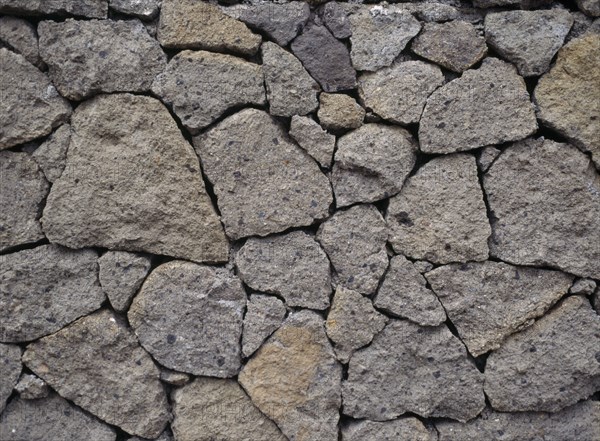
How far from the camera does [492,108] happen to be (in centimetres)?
212

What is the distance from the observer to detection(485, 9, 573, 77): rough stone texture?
83.6 inches

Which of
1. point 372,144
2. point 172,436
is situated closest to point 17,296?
point 172,436

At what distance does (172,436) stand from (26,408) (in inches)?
20.2

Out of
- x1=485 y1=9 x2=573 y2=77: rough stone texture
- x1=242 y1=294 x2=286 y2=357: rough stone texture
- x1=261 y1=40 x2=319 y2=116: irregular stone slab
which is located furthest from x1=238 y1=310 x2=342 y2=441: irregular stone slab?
x1=485 y1=9 x2=573 y2=77: rough stone texture

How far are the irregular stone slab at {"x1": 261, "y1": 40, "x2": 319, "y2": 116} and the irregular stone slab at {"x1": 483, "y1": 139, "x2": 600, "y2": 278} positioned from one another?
696 millimetres

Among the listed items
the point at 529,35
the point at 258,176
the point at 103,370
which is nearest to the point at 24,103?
the point at 258,176

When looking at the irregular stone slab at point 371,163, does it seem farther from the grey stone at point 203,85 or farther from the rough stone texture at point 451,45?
the grey stone at point 203,85

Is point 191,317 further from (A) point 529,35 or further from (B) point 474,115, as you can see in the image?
(A) point 529,35

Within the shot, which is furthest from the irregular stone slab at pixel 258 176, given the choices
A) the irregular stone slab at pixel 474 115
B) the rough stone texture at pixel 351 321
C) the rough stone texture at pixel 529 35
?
the rough stone texture at pixel 529 35

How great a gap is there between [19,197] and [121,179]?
13.9 inches

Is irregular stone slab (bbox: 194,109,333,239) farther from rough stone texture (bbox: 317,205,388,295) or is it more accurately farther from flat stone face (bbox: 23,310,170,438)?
flat stone face (bbox: 23,310,170,438)

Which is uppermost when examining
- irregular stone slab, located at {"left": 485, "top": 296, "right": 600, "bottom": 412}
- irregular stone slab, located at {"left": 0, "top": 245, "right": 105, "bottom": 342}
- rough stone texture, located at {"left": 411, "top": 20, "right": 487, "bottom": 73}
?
rough stone texture, located at {"left": 411, "top": 20, "right": 487, "bottom": 73}

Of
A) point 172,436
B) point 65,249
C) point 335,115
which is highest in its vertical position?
point 335,115

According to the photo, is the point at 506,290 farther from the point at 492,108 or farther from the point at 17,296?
the point at 17,296
